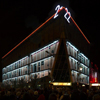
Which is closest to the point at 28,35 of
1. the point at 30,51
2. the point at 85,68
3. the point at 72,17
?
the point at 30,51

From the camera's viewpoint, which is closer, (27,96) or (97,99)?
(97,99)

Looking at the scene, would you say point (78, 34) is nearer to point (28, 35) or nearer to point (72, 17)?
point (72, 17)

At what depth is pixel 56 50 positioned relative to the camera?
159 ft

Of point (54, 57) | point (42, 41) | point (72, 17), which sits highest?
point (72, 17)

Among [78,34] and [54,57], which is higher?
[78,34]

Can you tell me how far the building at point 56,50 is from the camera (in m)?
48.1

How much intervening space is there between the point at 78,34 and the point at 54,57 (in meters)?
15.7

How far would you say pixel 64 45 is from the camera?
47.9m

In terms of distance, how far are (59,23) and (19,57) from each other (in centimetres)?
3086

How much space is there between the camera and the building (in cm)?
4809

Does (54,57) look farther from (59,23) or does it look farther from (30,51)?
(30,51)

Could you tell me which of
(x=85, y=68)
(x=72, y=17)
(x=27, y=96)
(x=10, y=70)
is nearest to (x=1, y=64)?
(x=10, y=70)

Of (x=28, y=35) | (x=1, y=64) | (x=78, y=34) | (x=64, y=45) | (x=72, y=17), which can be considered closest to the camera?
(x=64, y=45)

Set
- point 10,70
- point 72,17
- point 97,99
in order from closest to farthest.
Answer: point 97,99, point 72,17, point 10,70
